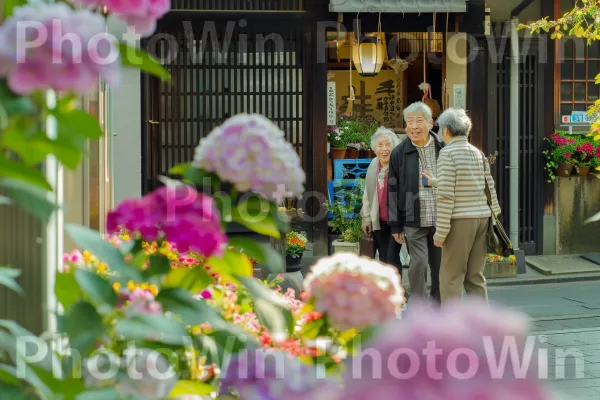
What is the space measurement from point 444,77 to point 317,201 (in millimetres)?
2584

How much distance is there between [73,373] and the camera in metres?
1.93

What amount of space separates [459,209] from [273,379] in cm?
616

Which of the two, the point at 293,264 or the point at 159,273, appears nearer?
the point at 159,273

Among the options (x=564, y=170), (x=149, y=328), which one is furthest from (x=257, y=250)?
(x=564, y=170)

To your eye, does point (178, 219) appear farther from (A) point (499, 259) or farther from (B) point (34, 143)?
(A) point (499, 259)

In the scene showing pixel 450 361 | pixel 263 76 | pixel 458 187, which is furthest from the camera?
pixel 263 76

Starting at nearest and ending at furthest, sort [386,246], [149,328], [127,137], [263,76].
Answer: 1. [149,328]
2. [386,246]
3. [127,137]
4. [263,76]

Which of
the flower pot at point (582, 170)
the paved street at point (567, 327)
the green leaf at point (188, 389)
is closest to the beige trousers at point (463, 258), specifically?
the paved street at point (567, 327)

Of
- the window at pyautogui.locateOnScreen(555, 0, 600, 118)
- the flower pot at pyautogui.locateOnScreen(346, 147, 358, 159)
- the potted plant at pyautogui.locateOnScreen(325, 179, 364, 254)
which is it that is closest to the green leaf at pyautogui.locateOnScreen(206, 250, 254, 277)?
the potted plant at pyautogui.locateOnScreen(325, 179, 364, 254)

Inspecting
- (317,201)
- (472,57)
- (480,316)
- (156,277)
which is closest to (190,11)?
(317,201)

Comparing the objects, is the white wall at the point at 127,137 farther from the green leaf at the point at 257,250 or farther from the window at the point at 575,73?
the green leaf at the point at 257,250

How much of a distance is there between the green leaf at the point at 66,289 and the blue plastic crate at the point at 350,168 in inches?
433

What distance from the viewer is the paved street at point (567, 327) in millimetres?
6598

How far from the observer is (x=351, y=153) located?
13227 mm
